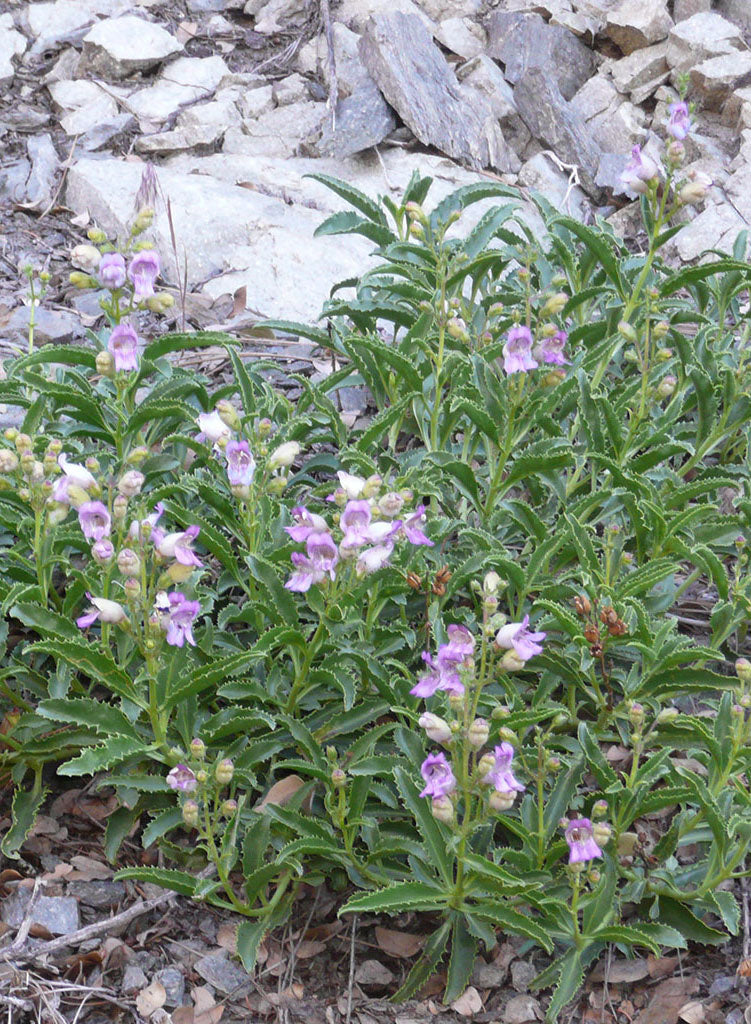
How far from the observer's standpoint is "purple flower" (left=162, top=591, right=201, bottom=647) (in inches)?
100

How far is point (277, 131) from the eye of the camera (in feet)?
20.1

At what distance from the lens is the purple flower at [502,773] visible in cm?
234

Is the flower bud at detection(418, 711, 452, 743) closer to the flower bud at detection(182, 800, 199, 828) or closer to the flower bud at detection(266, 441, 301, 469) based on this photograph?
the flower bud at detection(182, 800, 199, 828)

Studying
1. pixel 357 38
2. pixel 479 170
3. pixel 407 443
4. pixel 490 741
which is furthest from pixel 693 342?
pixel 357 38

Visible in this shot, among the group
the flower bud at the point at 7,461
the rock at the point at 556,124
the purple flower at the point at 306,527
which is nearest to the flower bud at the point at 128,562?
the purple flower at the point at 306,527

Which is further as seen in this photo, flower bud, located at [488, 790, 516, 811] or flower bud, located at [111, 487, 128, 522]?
flower bud, located at [111, 487, 128, 522]

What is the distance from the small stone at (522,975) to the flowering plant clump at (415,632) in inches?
3.1

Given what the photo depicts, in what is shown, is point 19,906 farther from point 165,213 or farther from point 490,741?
point 165,213

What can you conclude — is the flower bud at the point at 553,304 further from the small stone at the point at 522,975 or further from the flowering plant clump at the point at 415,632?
the small stone at the point at 522,975

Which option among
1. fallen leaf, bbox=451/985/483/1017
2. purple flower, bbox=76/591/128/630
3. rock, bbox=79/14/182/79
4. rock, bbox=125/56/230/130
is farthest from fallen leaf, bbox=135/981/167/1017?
rock, bbox=79/14/182/79

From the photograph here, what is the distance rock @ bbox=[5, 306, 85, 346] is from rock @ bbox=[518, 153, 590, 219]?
262 cm

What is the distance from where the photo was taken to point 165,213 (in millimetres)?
5266

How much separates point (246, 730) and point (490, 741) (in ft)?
2.17

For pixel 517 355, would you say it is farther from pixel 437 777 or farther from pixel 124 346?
pixel 437 777
